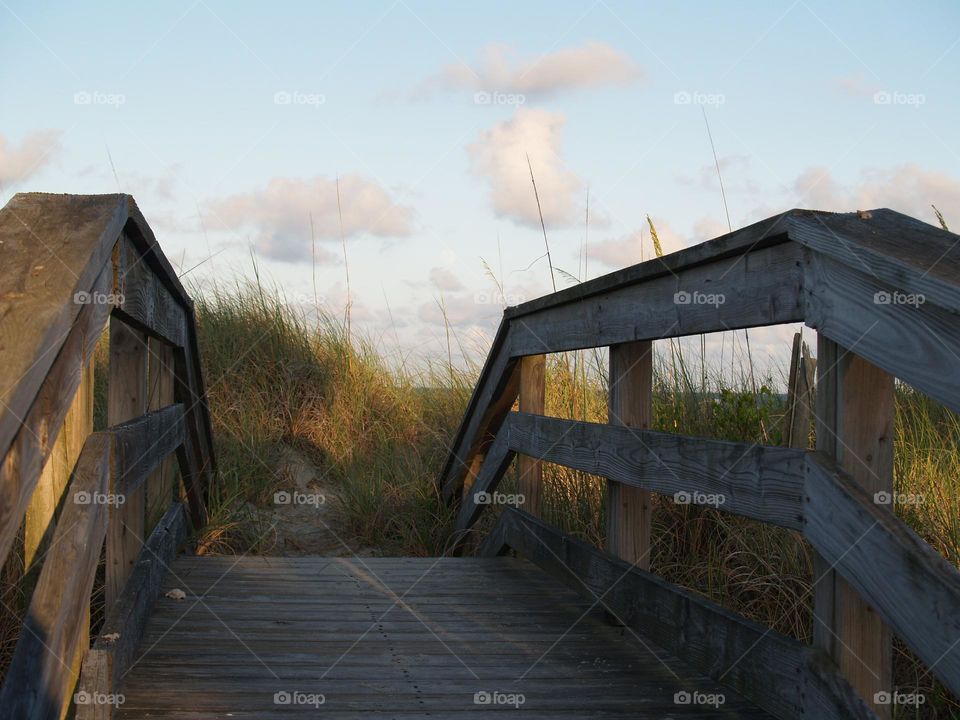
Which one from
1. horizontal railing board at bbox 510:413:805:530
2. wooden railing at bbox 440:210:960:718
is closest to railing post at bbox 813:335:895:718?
wooden railing at bbox 440:210:960:718

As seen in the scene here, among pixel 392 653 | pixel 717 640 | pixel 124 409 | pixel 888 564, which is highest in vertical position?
pixel 124 409

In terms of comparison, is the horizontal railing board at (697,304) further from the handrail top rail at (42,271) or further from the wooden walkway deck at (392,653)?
the handrail top rail at (42,271)

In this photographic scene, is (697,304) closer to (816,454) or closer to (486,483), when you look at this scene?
(816,454)

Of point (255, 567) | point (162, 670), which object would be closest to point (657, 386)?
point (255, 567)

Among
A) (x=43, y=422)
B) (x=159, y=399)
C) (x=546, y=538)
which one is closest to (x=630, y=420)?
(x=546, y=538)

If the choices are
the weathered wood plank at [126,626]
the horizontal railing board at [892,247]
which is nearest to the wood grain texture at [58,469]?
the weathered wood plank at [126,626]

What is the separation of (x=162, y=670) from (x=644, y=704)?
1367mm

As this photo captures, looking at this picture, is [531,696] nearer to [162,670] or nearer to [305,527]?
[162,670]

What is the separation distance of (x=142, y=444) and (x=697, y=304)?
1729 mm

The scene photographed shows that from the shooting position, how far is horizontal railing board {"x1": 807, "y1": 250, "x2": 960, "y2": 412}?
156 cm

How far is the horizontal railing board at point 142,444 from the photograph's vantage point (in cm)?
249

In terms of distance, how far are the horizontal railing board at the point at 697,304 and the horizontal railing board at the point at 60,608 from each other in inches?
61.8

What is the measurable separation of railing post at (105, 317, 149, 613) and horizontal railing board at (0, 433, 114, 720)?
2.15 feet

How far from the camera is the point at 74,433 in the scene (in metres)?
2.22
